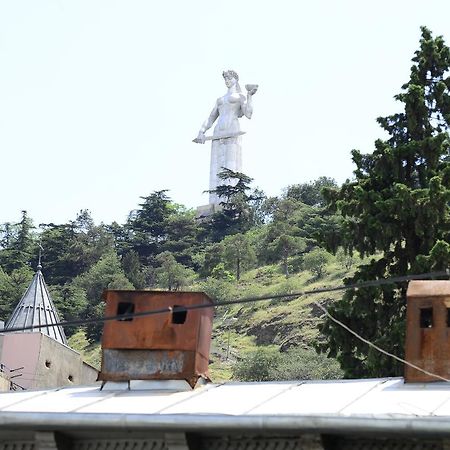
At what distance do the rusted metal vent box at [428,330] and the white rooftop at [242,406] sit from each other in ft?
1.20

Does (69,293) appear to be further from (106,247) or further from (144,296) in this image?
(144,296)

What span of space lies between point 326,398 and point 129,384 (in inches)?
122

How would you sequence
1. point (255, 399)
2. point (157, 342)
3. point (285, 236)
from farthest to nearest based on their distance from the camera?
point (285, 236), point (157, 342), point (255, 399)

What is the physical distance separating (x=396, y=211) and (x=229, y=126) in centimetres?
7404

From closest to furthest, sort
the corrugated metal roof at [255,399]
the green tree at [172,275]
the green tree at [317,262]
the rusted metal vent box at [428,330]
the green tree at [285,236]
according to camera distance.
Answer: the corrugated metal roof at [255,399]
the rusted metal vent box at [428,330]
the green tree at [317,262]
the green tree at [172,275]
the green tree at [285,236]

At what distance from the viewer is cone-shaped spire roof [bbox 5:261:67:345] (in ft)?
143

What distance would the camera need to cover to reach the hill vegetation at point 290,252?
25.4 metres

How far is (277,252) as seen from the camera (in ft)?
296

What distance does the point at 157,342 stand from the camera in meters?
16.5

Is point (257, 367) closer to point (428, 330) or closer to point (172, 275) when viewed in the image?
point (172, 275)

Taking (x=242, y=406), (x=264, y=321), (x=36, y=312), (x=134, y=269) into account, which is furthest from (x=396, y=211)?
(x=134, y=269)

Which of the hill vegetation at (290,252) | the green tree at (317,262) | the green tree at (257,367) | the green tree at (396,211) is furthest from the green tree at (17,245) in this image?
the green tree at (396,211)

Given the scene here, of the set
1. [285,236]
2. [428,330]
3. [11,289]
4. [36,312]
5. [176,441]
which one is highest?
[285,236]

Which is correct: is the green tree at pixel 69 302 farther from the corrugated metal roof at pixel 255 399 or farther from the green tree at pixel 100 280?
the corrugated metal roof at pixel 255 399
